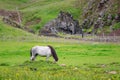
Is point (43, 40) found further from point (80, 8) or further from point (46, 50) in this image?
point (80, 8)

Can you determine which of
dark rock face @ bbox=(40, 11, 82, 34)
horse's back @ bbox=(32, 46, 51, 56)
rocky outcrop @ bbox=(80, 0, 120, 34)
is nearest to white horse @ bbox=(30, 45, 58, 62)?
horse's back @ bbox=(32, 46, 51, 56)

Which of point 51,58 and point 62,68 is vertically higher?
point 62,68

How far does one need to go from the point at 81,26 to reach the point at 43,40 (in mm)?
46560

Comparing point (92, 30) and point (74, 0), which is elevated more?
point (74, 0)

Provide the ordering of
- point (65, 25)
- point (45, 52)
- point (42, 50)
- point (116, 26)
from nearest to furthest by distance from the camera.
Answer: point (45, 52) < point (42, 50) < point (116, 26) < point (65, 25)

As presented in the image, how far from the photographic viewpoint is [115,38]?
282 feet

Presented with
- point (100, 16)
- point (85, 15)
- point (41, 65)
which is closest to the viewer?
point (41, 65)

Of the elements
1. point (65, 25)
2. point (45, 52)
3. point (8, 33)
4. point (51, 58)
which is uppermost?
point (45, 52)

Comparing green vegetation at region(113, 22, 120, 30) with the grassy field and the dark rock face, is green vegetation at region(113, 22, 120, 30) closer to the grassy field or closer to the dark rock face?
the dark rock face

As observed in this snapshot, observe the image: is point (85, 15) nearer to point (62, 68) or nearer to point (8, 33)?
point (8, 33)

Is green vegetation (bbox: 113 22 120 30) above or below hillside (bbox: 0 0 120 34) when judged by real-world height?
below

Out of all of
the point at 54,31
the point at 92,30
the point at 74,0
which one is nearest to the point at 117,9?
the point at 92,30

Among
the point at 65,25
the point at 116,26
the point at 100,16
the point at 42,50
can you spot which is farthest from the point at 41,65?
the point at 65,25

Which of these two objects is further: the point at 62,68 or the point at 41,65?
the point at 41,65
